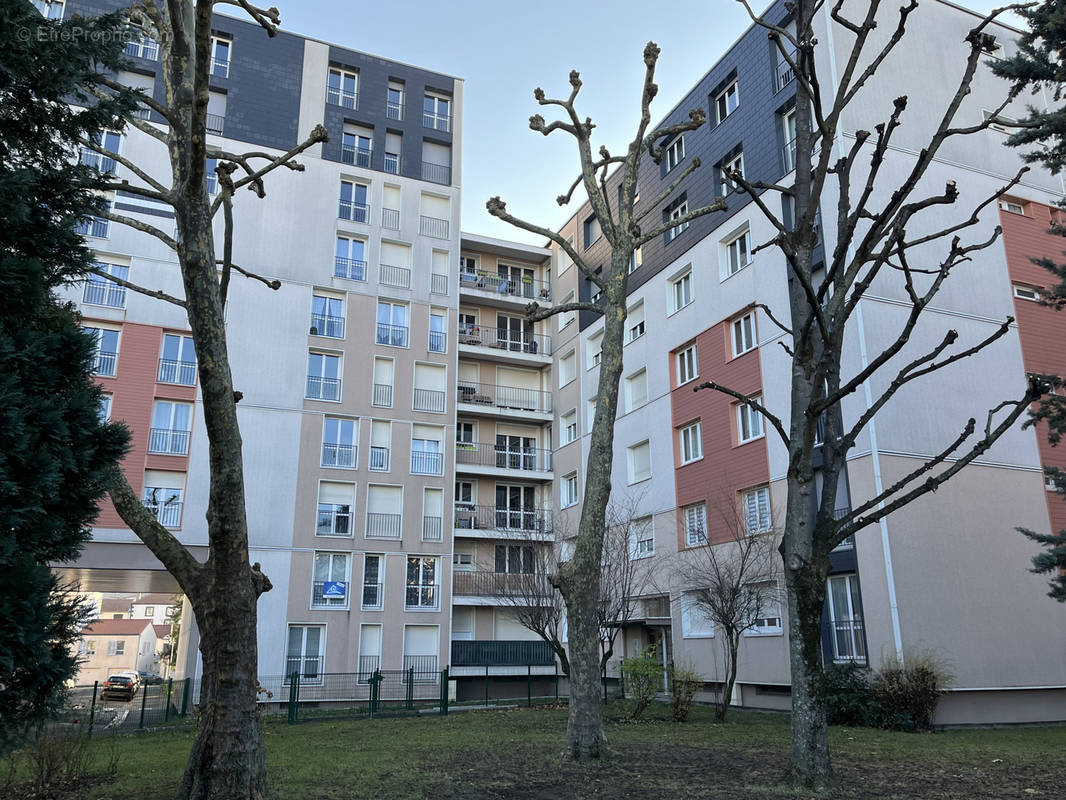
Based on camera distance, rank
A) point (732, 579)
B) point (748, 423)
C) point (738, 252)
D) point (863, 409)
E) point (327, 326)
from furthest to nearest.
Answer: point (327, 326), point (738, 252), point (748, 423), point (732, 579), point (863, 409)

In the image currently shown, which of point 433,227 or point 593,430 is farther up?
point 433,227

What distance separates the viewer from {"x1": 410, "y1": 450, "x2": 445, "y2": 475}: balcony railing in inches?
1226

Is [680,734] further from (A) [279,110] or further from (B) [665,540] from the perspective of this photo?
(A) [279,110]

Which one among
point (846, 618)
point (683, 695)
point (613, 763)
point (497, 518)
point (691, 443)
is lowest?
point (613, 763)

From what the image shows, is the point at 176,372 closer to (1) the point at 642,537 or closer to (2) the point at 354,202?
(2) the point at 354,202

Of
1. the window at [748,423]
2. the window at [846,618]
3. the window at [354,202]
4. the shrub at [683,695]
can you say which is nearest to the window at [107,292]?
the window at [354,202]

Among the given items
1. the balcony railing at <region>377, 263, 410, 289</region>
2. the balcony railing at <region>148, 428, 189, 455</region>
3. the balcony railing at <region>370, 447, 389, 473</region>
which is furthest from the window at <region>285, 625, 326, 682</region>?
the balcony railing at <region>377, 263, 410, 289</region>

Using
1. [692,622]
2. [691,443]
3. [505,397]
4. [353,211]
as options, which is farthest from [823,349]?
[505,397]

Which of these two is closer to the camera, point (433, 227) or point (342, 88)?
point (342, 88)

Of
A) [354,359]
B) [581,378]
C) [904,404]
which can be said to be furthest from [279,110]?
[904,404]

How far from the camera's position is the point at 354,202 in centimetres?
3284

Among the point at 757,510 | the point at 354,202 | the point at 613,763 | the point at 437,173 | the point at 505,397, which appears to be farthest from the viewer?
the point at 505,397

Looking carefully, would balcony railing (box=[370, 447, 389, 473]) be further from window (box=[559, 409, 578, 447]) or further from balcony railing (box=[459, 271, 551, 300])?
balcony railing (box=[459, 271, 551, 300])

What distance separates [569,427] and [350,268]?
11.9 meters
